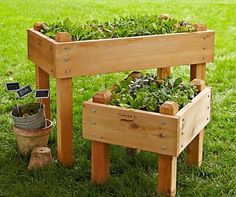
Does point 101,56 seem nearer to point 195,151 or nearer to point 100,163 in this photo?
point 100,163

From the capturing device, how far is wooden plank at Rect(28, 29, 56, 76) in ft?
12.8

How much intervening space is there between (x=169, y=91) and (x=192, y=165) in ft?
2.04

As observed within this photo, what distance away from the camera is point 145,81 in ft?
13.0

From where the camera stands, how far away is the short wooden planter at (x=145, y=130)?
3.41 metres

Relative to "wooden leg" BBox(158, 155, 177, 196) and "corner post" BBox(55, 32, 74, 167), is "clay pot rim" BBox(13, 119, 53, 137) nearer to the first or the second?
"corner post" BBox(55, 32, 74, 167)

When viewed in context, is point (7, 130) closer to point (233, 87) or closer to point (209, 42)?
point (209, 42)

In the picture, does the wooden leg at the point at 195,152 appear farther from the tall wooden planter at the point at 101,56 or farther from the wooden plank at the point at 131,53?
the wooden plank at the point at 131,53

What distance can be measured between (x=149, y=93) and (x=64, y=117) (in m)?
0.66

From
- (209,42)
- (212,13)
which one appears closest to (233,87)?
(209,42)

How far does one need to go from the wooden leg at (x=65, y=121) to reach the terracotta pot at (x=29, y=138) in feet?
0.64

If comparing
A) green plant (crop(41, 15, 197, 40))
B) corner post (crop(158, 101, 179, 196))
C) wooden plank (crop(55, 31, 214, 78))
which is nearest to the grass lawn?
corner post (crop(158, 101, 179, 196))

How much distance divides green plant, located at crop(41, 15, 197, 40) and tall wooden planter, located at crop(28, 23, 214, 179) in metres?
0.11

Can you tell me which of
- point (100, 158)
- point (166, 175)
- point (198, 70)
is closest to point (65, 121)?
point (100, 158)

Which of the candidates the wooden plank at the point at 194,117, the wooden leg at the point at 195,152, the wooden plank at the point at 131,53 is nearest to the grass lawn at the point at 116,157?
the wooden leg at the point at 195,152
